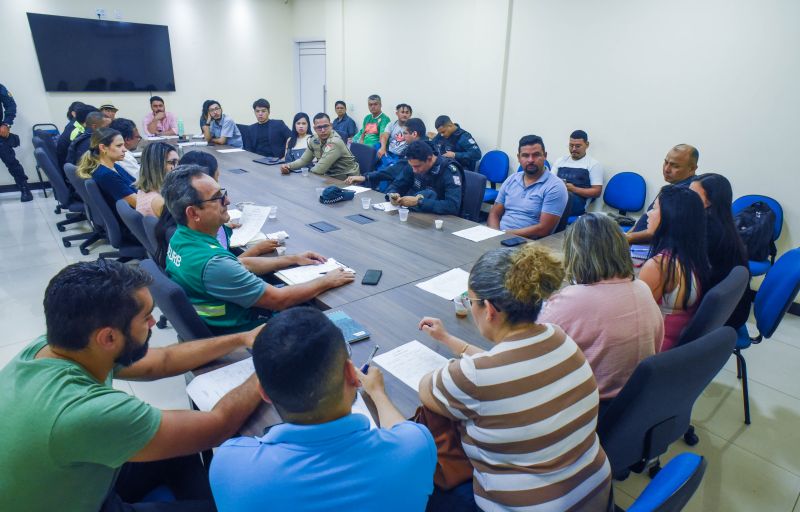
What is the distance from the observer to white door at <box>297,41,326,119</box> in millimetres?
8625

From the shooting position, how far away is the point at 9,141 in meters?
6.18

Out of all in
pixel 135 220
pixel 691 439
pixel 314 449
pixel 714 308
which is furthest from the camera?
pixel 135 220

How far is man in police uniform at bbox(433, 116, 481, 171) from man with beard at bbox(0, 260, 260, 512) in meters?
4.72

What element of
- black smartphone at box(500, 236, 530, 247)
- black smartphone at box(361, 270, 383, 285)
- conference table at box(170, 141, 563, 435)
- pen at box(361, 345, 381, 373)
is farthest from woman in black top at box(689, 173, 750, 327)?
pen at box(361, 345, 381, 373)

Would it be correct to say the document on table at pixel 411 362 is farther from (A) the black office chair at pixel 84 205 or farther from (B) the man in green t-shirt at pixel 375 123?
(B) the man in green t-shirt at pixel 375 123

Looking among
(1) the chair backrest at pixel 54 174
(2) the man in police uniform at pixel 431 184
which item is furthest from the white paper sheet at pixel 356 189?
(1) the chair backrest at pixel 54 174

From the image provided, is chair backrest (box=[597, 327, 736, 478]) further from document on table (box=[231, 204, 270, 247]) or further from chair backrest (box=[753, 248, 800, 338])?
document on table (box=[231, 204, 270, 247])

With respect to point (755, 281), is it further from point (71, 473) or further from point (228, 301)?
point (71, 473)

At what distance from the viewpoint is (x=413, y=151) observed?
3.69m

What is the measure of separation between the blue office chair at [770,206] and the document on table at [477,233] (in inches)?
82.0

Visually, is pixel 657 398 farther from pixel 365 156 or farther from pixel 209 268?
pixel 365 156

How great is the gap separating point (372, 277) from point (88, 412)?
1.44m

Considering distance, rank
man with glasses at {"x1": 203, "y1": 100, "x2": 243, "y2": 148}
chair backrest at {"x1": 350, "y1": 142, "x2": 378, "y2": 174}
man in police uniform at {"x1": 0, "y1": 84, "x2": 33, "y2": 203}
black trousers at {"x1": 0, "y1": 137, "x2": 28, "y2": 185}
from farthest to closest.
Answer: man with glasses at {"x1": 203, "y1": 100, "x2": 243, "y2": 148}
black trousers at {"x1": 0, "y1": 137, "x2": 28, "y2": 185}
man in police uniform at {"x1": 0, "y1": 84, "x2": 33, "y2": 203}
chair backrest at {"x1": 350, "y1": 142, "x2": 378, "y2": 174}

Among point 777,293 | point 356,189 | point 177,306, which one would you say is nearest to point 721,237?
point 777,293
